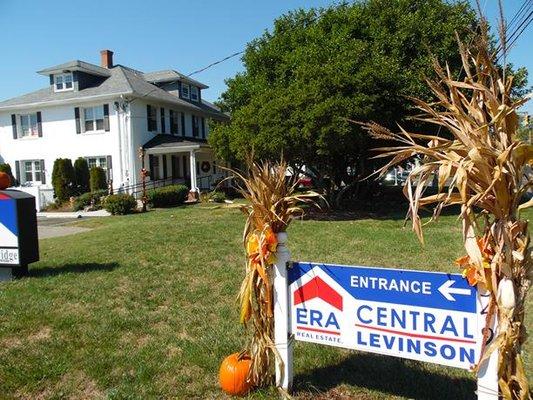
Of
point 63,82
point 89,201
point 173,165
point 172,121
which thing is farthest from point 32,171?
point 172,121

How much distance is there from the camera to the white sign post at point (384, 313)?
270 cm

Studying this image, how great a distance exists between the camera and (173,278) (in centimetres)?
659

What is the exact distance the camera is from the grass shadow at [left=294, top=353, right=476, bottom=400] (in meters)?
3.52

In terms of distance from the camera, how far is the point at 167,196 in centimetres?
2130

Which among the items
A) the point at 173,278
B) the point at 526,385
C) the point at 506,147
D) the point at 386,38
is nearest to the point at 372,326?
the point at 526,385

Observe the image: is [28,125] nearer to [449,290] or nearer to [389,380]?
[389,380]

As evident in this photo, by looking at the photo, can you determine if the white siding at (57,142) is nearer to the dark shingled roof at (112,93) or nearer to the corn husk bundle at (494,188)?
the dark shingled roof at (112,93)

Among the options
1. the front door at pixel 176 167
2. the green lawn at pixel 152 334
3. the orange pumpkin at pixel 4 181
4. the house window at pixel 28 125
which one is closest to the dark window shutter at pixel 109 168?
the front door at pixel 176 167

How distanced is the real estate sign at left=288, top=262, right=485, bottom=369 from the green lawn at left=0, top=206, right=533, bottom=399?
0.67m

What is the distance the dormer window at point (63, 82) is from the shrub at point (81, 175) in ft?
15.1

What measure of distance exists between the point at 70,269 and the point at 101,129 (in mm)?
18998

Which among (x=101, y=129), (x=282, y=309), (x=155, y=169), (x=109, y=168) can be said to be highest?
(x=101, y=129)

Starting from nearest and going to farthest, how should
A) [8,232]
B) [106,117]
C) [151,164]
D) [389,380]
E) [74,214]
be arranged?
1. [389,380]
2. [8,232]
3. [74,214]
4. [106,117]
5. [151,164]

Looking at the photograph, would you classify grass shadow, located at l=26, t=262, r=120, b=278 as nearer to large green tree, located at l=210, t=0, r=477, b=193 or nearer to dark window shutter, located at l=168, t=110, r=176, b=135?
large green tree, located at l=210, t=0, r=477, b=193
